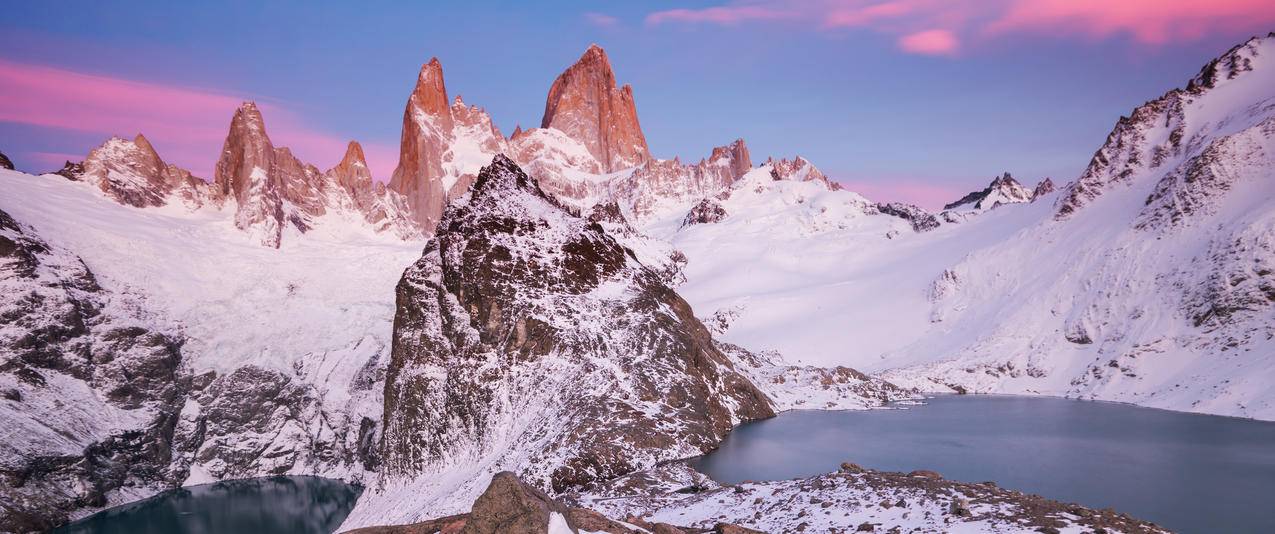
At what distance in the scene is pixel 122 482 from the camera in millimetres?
86312

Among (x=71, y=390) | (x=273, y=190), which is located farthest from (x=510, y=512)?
(x=273, y=190)

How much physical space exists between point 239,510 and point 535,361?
36856 mm

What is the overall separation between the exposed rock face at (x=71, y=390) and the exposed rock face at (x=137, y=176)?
32.5m

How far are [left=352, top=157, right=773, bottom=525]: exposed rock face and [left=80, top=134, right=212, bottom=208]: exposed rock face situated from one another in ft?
224

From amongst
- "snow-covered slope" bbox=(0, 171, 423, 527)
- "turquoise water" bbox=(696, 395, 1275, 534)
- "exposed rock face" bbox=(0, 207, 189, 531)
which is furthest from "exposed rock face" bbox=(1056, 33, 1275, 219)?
"exposed rock face" bbox=(0, 207, 189, 531)

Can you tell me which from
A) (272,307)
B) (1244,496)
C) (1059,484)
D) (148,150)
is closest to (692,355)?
(1059,484)

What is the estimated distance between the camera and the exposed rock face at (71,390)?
76.1 m

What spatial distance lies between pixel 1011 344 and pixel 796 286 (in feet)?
214

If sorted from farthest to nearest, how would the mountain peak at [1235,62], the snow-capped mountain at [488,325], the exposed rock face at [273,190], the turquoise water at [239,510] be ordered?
the mountain peak at [1235,62]
the exposed rock face at [273,190]
the turquoise water at [239,510]
the snow-capped mountain at [488,325]

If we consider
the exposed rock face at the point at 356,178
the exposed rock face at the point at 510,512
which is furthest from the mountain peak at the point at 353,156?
the exposed rock face at the point at 510,512

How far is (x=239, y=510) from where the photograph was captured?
8144 cm

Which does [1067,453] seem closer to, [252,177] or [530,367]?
[530,367]

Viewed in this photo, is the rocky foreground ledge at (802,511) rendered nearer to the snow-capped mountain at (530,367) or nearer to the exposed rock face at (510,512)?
the exposed rock face at (510,512)

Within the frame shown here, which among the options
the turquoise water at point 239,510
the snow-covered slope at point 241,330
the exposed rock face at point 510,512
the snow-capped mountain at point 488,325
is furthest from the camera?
the snow-covered slope at point 241,330
